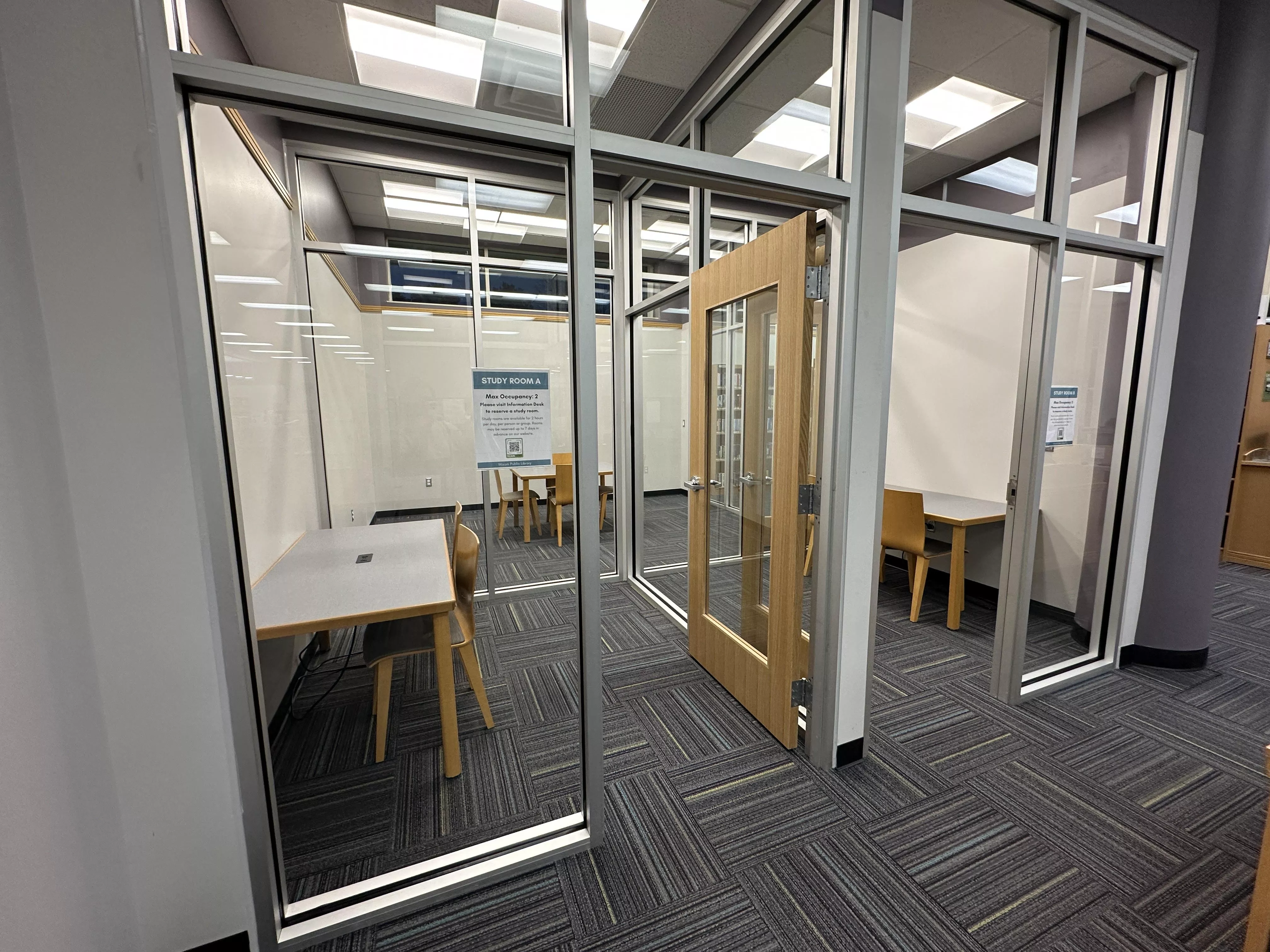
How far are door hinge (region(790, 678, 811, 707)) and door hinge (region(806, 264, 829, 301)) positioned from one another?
1.29 m

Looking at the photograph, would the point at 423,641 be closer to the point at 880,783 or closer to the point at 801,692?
the point at 801,692

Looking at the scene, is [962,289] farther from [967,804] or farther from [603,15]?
[967,804]

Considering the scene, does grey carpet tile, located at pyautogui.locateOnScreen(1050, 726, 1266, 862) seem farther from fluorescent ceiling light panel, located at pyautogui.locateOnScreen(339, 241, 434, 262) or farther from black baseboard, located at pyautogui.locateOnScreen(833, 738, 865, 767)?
fluorescent ceiling light panel, located at pyautogui.locateOnScreen(339, 241, 434, 262)

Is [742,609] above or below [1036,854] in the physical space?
above

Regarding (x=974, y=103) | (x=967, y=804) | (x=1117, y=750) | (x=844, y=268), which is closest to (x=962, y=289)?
(x=974, y=103)

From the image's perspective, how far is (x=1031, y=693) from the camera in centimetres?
212

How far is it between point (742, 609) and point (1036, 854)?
110 centimetres

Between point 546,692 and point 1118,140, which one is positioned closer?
point 546,692

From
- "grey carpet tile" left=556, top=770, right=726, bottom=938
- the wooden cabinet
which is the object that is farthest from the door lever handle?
the wooden cabinet

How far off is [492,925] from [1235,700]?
2982 mm

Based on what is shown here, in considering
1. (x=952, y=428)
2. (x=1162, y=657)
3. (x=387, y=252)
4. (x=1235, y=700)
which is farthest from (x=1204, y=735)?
(x=387, y=252)

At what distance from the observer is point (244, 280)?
1.78m

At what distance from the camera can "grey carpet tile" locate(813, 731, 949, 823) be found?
5.09 ft

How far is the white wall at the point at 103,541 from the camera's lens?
82 centimetres
